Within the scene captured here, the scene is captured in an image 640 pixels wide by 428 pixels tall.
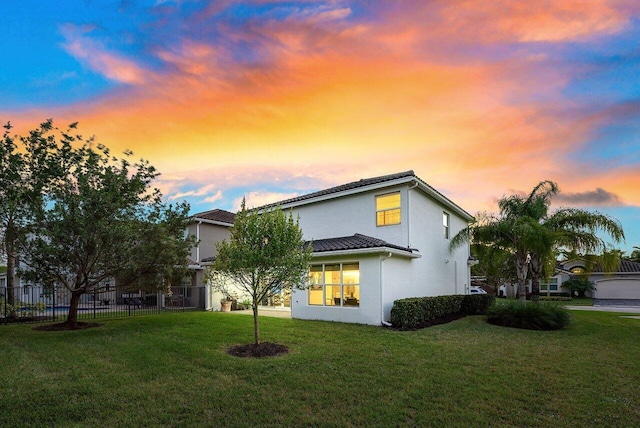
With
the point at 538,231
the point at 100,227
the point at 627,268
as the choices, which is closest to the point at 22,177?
the point at 100,227

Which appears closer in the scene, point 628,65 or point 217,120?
point 628,65

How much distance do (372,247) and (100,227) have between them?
908 cm

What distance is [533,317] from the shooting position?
43.5ft

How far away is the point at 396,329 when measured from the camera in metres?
12.4

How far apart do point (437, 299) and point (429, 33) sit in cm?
1038

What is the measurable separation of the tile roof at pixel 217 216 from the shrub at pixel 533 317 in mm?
17255

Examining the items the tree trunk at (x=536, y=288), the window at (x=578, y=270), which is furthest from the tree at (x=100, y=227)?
the window at (x=578, y=270)

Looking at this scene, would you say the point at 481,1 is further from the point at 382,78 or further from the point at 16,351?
the point at 16,351

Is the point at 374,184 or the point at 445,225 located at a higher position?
the point at 374,184

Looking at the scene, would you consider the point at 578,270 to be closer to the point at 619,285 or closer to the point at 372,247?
the point at 619,285

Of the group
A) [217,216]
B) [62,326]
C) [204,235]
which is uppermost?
[217,216]

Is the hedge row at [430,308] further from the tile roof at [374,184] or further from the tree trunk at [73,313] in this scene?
the tree trunk at [73,313]

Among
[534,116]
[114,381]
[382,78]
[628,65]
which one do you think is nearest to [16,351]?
[114,381]

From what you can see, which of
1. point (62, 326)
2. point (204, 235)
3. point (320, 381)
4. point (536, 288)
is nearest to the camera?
point (320, 381)
